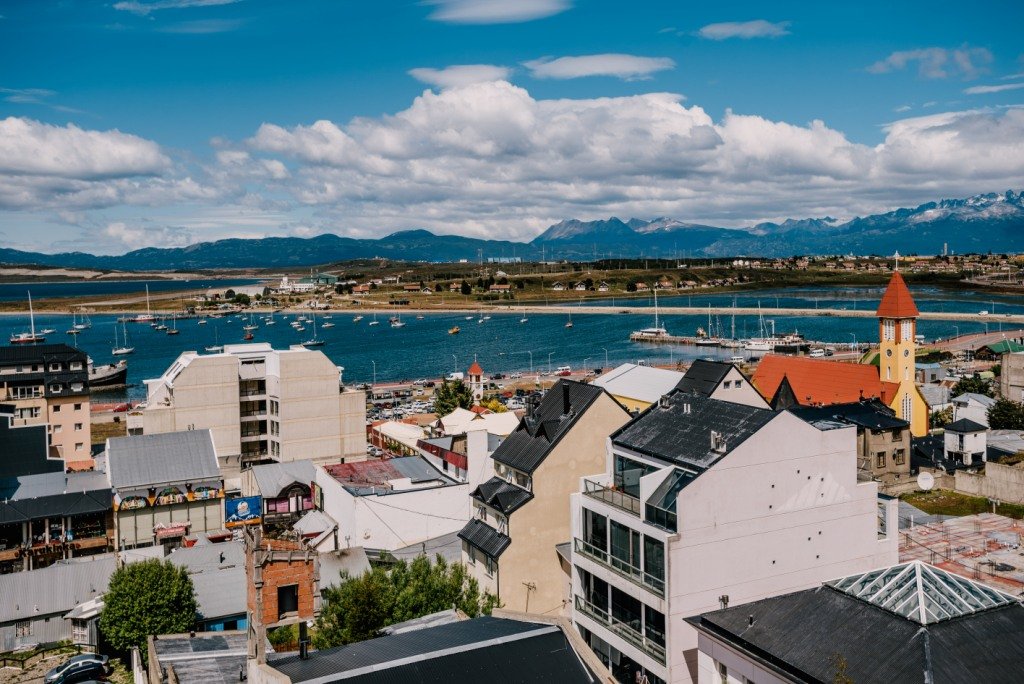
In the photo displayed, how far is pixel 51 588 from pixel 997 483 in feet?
133

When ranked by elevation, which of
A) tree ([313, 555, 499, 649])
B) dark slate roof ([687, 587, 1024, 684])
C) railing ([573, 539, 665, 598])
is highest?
dark slate roof ([687, 587, 1024, 684])

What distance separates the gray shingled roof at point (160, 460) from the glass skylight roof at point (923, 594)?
3036 centimetres

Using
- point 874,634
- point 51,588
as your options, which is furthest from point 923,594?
point 51,588

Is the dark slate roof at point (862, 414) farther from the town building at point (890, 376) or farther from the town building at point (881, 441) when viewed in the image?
the town building at point (890, 376)

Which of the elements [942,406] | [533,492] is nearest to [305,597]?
[533,492]

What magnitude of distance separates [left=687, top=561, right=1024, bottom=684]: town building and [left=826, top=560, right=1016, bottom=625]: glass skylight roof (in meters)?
0.02

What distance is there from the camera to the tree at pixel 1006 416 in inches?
2069

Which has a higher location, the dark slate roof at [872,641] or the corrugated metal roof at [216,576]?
the dark slate roof at [872,641]

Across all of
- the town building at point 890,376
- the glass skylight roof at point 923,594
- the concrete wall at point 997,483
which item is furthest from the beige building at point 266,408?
the glass skylight roof at point 923,594

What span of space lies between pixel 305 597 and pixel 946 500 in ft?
119

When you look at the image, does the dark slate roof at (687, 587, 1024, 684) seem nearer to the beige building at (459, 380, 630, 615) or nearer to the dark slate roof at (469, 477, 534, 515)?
the beige building at (459, 380, 630, 615)

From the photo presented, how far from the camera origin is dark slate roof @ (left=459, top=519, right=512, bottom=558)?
24981mm

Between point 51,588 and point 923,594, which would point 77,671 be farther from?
point 923,594

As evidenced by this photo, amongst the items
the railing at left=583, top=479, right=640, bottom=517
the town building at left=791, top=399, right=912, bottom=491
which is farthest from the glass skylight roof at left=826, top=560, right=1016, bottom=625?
the town building at left=791, top=399, right=912, bottom=491
